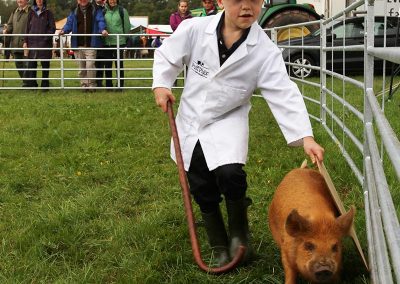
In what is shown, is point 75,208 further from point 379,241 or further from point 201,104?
point 379,241

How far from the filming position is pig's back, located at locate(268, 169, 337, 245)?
2556mm

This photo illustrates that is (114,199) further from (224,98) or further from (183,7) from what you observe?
(183,7)

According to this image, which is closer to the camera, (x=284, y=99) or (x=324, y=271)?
(x=324, y=271)

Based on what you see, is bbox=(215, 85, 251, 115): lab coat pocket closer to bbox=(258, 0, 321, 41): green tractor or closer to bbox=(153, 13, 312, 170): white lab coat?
bbox=(153, 13, 312, 170): white lab coat

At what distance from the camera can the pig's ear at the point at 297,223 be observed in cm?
A: 233

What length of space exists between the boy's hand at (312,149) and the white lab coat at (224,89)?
35mm

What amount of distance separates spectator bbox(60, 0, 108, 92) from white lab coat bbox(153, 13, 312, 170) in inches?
316

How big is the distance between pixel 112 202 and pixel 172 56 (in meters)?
1.41

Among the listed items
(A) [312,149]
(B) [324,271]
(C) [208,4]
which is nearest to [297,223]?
(B) [324,271]

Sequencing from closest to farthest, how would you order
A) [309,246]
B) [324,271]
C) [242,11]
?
[324,271], [309,246], [242,11]

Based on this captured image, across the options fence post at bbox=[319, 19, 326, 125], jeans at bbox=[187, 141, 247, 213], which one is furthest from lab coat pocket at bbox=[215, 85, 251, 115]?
fence post at bbox=[319, 19, 326, 125]

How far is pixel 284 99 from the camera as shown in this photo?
2.95 m

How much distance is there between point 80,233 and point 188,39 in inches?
51.1

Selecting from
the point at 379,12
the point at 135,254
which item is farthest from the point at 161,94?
the point at 379,12
